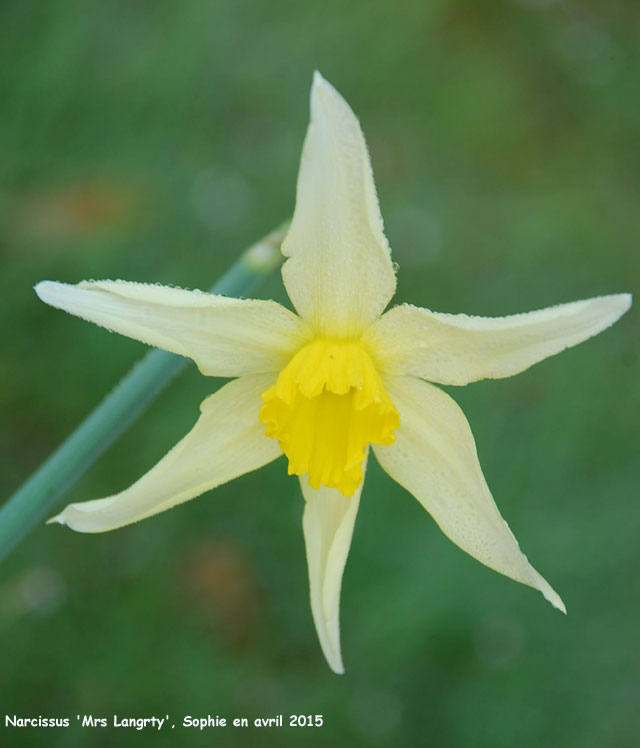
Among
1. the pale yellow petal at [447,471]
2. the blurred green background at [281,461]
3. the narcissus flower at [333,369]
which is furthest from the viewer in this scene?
the blurred green background at [281,461]

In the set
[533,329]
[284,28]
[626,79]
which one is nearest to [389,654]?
[533,329]

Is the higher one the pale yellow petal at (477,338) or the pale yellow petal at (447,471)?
the pale yellow petal at (477,338)

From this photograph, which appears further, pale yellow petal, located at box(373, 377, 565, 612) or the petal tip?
pale yellow petal, located at box(373, 377, 565, 612)

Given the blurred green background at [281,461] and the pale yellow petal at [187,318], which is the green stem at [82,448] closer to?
the pale yellow petal at [187,318]

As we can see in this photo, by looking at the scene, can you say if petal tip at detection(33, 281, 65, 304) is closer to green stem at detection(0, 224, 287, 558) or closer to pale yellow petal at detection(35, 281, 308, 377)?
pale yellow petal at detection(35, 281, 308, 377)

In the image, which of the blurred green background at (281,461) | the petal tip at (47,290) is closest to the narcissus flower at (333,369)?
the petal tip at (47,290)

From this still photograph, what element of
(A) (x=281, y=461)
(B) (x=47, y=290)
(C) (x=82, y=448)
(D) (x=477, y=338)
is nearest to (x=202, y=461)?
(C) (x=82, y=448)

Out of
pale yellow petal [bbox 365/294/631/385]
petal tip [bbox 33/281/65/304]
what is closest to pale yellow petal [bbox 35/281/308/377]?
petal tip [bbox 33/281/65/304]
